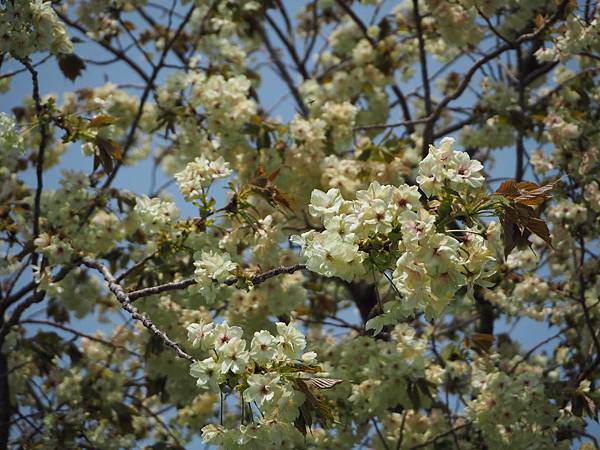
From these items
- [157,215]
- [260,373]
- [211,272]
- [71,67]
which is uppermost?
[71,67]

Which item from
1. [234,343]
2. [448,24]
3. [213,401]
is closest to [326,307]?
[213,401]

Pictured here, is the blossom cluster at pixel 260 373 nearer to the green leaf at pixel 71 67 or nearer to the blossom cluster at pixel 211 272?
the blossom cluster at pixel 211 272

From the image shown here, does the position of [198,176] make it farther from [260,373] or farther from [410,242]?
[410,242]

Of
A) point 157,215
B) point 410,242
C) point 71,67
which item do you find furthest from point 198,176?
point 71,67

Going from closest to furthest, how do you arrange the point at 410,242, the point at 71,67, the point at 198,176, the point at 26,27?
the point at 410,242, the point at 198,176, the point at 26,27, the point at 71,67

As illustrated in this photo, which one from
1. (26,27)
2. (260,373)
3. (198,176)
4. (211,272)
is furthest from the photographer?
(26,27)

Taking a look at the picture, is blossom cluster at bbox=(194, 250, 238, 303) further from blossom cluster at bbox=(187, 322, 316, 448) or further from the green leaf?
the green leaf

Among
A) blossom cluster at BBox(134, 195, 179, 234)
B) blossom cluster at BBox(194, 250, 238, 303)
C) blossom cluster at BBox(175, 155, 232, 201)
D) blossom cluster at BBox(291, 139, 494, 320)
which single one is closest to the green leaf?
blossom cluster at BBox(134, 195, 179, 234)

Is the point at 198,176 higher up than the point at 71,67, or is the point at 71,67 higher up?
the point at 71,67

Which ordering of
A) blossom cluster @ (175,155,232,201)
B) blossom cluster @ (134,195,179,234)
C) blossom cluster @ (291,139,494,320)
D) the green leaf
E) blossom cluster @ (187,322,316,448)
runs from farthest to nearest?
the green leaf < blossom cluster @ (134,195,179,234) < blossom cluster @ (175,155,232,201) < blossom cluster @ (187,322,316,448) < blossom cluster @ (291,139,494,320)

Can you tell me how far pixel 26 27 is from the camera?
3.49 m

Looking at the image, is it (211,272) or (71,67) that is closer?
(211,272)

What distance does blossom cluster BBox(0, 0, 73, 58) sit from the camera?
3387 mm

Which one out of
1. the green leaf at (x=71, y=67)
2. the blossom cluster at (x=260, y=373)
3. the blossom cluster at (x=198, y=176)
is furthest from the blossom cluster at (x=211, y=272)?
the green leaf at (x=71, y=67)
